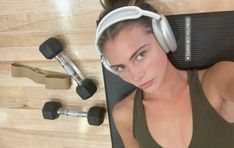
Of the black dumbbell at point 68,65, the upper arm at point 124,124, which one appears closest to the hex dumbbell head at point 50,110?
the black dumbbell at point 68,65

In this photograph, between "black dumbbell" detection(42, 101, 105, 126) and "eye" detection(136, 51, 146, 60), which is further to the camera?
"black dumbbell" detection(42, 101, 105, 126)

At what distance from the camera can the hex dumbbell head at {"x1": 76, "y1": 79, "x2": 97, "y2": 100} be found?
4.25ft

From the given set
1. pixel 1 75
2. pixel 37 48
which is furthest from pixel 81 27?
pixel 1 75

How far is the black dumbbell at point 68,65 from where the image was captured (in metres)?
1.26

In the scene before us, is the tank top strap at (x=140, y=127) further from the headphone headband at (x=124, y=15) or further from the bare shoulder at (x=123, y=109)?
the headphone headband at (x=124, y=15)

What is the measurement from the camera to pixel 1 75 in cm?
147

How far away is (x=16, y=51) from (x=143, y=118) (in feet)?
1.97

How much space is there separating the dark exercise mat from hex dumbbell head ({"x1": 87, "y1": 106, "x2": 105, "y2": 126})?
0.36 meters

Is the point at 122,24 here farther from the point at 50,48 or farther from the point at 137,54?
the point at 50,48

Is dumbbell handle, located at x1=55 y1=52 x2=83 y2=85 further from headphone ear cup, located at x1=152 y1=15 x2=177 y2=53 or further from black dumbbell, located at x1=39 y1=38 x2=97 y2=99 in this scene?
headphone ear cup, located at x1=152 y1=15 x2=177 y2=53

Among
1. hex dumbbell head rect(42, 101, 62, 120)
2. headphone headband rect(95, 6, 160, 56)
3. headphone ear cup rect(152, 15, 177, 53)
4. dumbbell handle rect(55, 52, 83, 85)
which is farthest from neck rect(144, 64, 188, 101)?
hex dumbbell head rect(42, 101, 62, 120)

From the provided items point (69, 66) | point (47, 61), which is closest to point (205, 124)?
point (69, 66)

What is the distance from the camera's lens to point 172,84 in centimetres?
110

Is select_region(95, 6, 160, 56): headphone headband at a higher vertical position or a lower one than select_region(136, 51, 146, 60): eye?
higher
